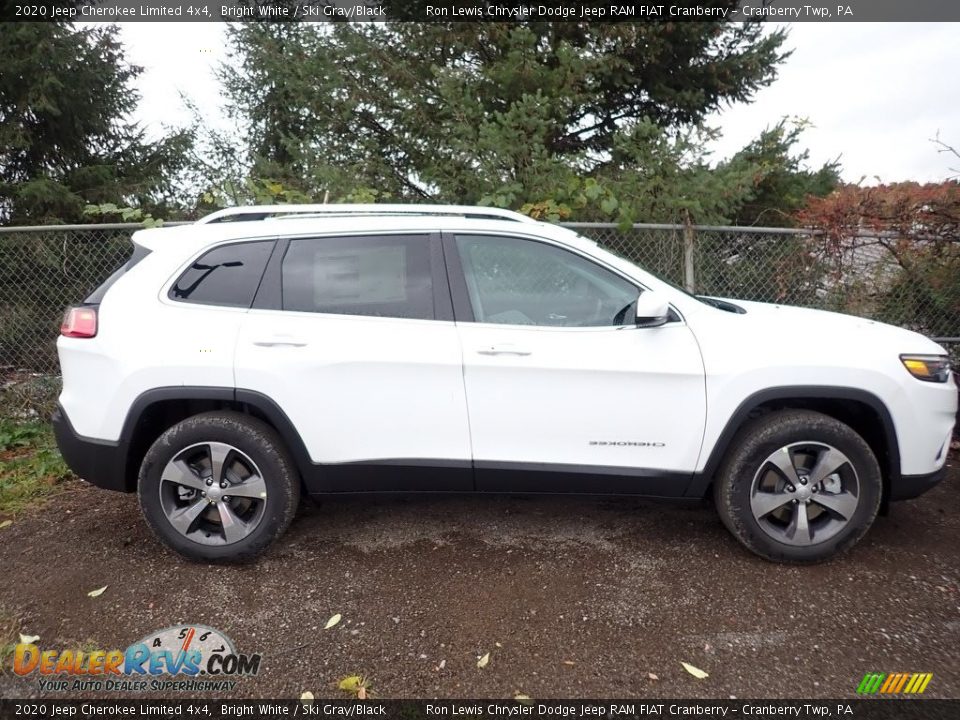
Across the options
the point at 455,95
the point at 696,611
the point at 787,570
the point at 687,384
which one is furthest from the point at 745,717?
the point at 455,95

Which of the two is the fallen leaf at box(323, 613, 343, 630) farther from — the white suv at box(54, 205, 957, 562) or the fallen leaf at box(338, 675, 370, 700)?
the white suv at box(54, 205, 957, 562)

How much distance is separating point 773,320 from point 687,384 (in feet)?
2.04

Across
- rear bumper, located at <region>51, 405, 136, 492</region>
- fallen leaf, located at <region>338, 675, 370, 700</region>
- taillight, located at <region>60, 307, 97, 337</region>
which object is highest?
taillight, located at <region>60, 307, 97, 337</region>

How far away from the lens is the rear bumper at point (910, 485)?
2.97 metres

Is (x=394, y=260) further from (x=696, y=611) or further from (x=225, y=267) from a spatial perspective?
(x=696, y=611)

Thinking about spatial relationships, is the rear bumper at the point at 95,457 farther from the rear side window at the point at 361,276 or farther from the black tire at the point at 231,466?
the rear side window at the point at 361,276

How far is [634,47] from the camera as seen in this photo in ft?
23.7

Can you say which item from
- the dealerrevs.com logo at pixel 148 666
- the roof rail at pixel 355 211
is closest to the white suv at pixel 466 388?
the roof rail at pixel 355 211

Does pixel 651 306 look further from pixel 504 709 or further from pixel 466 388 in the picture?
pixel 504 709

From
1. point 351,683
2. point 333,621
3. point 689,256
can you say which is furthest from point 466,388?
point 689,256

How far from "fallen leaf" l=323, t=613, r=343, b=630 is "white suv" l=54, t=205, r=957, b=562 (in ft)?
2.02

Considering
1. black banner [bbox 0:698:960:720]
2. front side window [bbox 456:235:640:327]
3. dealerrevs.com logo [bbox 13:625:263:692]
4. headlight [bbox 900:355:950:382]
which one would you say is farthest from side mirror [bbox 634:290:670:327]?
dealerrevs.com logo [bbox 13:625:263:692]

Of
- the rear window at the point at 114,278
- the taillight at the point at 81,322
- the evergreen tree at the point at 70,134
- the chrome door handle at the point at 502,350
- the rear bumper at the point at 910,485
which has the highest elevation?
the evergreen tree at the point at 70,134

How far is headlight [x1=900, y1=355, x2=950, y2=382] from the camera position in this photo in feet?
9.66
